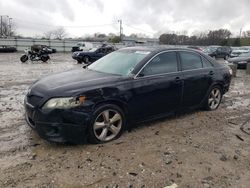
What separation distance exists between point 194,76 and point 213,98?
1.10 metres

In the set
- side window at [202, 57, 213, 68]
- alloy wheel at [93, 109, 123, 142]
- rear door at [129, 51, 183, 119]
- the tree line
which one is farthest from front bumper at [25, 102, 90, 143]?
the tree line

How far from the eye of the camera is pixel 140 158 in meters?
3.86

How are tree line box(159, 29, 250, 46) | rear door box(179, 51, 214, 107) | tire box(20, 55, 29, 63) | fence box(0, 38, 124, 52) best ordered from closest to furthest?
1. rear door box(179, 51, 214, 107)
2. tire box(20, 55, 29, 63)
3. fence box(0, 38, 124, 52)
4. tree line box(159, 29, 250, 46)

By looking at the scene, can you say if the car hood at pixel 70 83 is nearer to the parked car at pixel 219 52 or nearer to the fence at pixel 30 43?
the parked car at pixel 219 52

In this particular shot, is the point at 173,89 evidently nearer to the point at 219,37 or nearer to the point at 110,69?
the point at 110,69

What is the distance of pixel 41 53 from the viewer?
22.2 m

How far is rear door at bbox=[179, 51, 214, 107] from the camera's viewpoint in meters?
5.46

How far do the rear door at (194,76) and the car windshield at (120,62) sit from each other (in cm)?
101

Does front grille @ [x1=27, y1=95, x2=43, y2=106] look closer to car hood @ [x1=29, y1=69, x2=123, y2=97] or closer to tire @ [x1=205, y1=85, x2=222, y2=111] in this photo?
car hood @ [x1=29, y1=69, x2=123, y2=97]

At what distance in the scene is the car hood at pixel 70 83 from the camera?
4.02 m

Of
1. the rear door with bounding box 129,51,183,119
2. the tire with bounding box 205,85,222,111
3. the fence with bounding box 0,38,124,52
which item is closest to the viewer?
the rear door with bounding box 129,51,183,119

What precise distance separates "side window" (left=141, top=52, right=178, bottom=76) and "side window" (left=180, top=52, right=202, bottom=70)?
238 millimetres

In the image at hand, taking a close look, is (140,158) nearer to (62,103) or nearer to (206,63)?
(62,103)

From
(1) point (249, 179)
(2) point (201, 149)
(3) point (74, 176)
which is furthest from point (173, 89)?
(3) point (74, 176)
